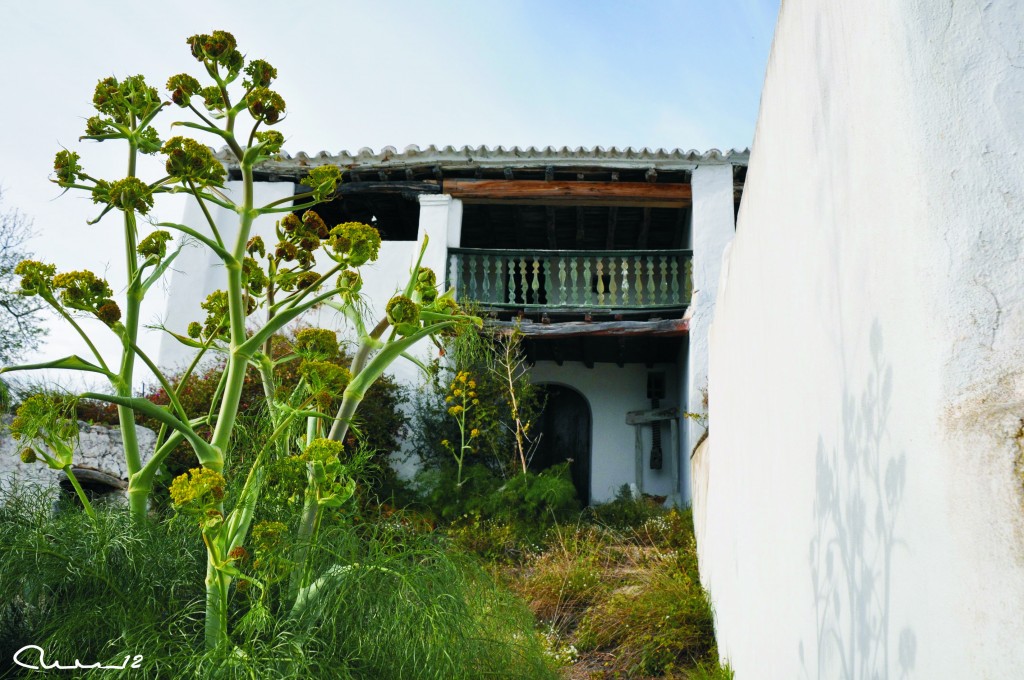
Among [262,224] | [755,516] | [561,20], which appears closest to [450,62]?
[561,20]

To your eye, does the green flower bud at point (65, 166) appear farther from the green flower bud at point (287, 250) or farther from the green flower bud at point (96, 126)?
the green flower bud at point (287, 250)

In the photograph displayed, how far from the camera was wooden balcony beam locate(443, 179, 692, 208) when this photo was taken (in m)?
11.4

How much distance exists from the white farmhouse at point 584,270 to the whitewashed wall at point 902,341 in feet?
23.4

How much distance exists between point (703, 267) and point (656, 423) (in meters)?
2.75

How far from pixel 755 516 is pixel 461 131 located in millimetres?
8845

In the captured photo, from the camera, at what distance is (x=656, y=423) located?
12.5m

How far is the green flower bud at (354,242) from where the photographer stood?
2.60 m

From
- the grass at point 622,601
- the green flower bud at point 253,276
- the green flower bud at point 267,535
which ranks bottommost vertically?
the grass at point 622,601

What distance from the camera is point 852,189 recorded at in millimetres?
2227

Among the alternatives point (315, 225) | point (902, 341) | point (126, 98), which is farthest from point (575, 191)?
point (902, 341)

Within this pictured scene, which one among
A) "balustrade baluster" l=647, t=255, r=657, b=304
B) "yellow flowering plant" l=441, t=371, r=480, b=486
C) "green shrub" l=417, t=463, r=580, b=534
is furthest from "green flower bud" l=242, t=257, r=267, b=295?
"balustrade baluster" l=647, t=255, r=657, b=304

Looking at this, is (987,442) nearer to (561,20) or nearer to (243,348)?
(243,348)

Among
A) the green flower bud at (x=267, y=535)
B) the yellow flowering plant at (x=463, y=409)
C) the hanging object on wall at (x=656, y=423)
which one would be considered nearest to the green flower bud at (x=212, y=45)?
the green flower bud at (x=267, y=535)
